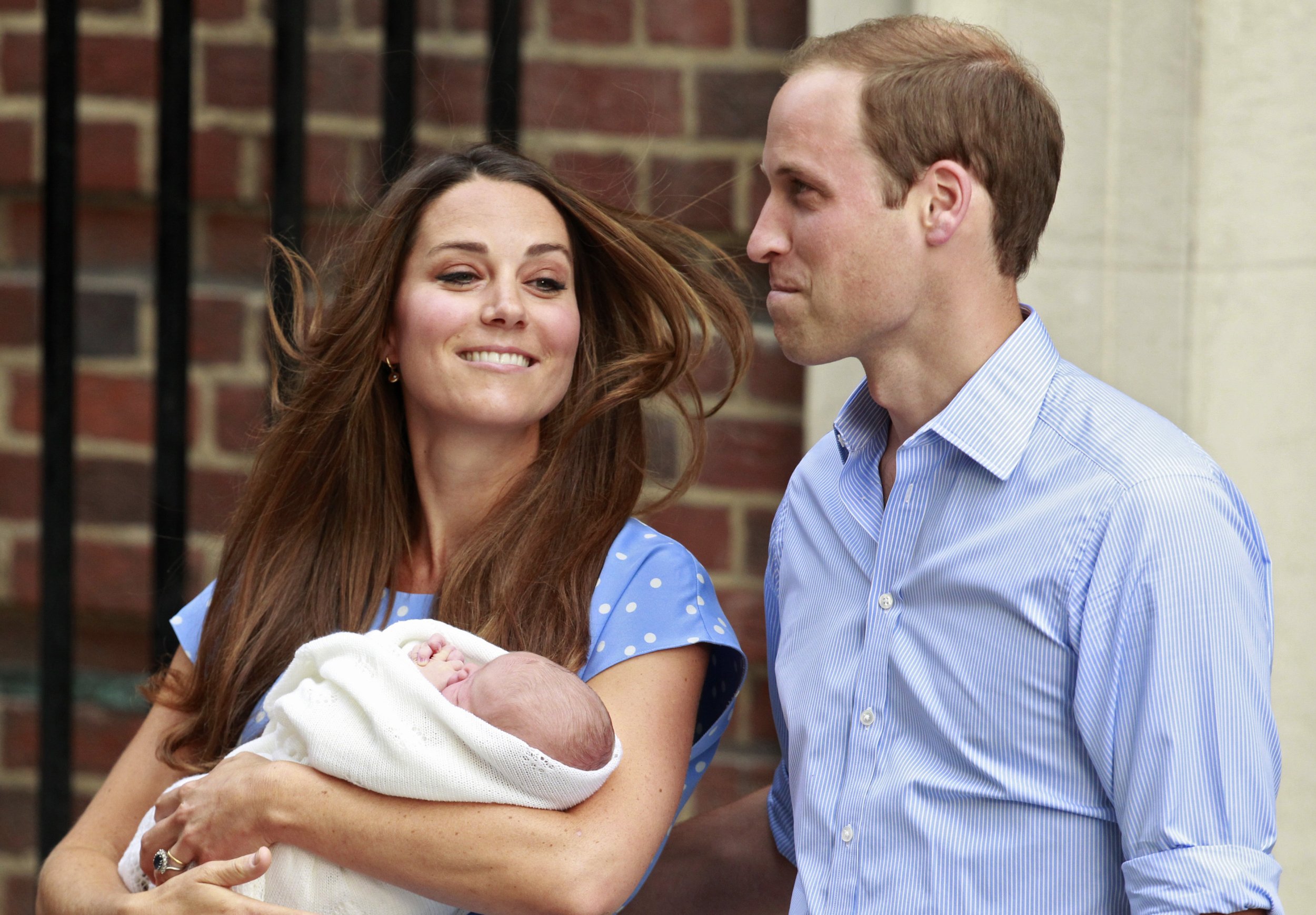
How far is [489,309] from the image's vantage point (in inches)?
77.1

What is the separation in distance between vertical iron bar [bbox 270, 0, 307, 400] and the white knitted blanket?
68cm

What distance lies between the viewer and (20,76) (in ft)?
8.54

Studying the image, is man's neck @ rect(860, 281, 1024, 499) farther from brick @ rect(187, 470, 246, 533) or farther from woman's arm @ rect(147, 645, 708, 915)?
brick @ rect(187, 470, 246, 533)

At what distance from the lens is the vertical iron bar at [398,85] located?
7.13 feet

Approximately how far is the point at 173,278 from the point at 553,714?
989 mm

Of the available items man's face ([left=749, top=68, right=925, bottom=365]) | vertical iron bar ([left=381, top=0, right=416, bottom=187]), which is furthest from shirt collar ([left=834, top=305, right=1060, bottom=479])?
vertical iron bar ([left=381, top=0, right=416, bottom=187])

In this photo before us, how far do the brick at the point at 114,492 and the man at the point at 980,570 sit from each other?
4.54ft

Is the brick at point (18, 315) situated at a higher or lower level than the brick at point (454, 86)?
lower

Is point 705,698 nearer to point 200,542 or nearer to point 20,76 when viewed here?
point 200,542

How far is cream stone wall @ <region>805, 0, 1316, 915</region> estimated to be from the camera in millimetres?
2193

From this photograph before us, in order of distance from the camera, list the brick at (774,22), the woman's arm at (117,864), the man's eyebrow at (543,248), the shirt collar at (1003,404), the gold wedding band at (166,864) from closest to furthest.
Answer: the shirt collar at (1003,404)
the woman's arm at (117,864)
the gold wedding band at (166,864)
the man's eyebrow at (543,248)
the brick at (774,22)

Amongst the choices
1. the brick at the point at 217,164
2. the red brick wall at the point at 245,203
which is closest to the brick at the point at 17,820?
the red brick wall at the point at 245,203

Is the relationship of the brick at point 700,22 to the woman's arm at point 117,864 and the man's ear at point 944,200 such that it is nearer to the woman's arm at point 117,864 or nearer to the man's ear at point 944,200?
the man's ear at point 944,200

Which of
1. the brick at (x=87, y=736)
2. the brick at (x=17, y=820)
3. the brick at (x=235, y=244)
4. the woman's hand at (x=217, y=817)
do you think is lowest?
the brick at (x=17, y=820)
